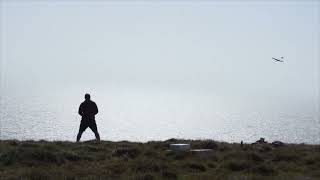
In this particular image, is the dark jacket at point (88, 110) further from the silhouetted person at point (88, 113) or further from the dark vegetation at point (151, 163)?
the dark vegetation at point (151, 163)

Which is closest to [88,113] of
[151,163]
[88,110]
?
[88,110]

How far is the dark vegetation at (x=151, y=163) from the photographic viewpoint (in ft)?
42.4

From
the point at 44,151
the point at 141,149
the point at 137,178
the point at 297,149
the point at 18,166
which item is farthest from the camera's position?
the point at 297,149

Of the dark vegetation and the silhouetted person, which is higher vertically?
the silhouetted person

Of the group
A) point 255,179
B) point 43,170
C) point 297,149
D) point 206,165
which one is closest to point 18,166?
point 43,170

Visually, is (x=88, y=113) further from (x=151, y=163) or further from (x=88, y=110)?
(x=151, y=163)

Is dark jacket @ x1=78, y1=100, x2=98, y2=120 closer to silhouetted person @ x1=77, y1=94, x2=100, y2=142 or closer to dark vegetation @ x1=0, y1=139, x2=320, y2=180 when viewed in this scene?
silhouetted person @ x1=77, y1=94, x2=100, y2=142

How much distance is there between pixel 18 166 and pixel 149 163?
3.41 m

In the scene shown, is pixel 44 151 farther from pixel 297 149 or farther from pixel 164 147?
pixel 297 149

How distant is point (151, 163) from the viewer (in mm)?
13914

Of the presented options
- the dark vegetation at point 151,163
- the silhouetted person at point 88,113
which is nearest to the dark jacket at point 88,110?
the silhouetted person at point 88,113

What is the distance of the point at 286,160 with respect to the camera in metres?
15.9

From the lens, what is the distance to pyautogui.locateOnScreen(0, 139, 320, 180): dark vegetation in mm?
12938

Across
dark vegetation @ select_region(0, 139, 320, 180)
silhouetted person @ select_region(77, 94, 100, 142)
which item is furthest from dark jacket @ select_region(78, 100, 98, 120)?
dark vegetation @ select_region(0, 139, 320, 180)
